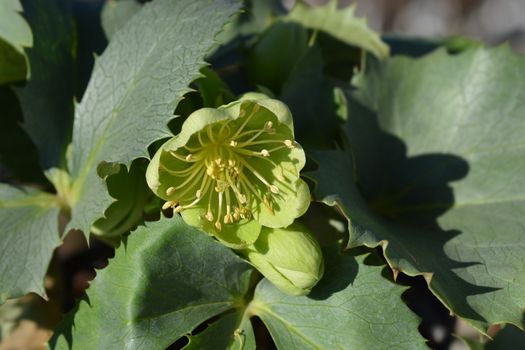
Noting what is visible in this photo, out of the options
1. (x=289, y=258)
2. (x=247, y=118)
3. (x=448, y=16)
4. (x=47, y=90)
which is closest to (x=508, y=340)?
(x=289, y=258)

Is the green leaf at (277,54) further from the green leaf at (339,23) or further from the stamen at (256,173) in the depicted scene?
the stamen at (256,173)

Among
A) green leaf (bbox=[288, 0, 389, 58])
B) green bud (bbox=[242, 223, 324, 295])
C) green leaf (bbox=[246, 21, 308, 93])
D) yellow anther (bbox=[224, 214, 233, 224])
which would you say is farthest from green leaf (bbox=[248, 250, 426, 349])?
green leaf (bbox=[288, 0, 389, 58])

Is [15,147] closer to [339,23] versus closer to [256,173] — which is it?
[256,173]

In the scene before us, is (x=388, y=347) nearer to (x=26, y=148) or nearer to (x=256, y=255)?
(x=256, y=255)

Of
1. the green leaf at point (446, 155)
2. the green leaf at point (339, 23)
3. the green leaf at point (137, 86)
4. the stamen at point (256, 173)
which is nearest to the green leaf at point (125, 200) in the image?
the green leaf at point (137, 86)

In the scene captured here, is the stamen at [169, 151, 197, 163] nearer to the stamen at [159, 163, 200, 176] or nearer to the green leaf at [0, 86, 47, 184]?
the stamen at [159, 163, 200, 176]

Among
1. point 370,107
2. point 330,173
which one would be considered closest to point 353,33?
point 370,107
